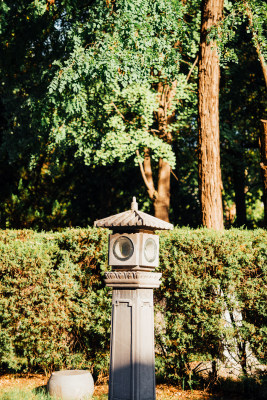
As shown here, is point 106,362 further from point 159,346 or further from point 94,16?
point 94,16

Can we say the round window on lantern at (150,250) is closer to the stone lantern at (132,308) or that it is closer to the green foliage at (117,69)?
the stone lantern at (132,308)

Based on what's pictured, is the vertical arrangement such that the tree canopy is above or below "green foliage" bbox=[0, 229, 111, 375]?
above

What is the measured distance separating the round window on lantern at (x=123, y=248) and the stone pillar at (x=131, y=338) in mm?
188

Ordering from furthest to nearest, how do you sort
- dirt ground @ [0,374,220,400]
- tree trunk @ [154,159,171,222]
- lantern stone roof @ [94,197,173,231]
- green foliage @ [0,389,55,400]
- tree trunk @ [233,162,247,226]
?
tree trunk @ [233,162,247,226]
tree trunk @ [154,159,171,222]
dirt ground @ [0,374,220,400]
green foliage @ [0,389,55,400]
lantern stone roof @ [94,197,173,231]

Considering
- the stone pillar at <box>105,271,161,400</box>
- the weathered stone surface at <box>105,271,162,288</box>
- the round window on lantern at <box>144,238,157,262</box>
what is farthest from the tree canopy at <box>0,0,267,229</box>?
the stone pillar at <box>105,271,161,400</box>

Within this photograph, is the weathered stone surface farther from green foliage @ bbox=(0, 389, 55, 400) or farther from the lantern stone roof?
green foliage @ bbox=(0, 389, 55, 400)

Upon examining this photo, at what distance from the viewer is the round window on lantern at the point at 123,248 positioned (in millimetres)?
5543

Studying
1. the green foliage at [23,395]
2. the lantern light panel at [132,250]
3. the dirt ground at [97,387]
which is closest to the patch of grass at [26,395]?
the green foliage at [23,395]

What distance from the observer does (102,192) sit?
67.1 feet

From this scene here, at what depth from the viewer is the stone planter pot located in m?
6.36

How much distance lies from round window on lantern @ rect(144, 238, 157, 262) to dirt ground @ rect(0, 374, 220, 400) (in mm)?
2243

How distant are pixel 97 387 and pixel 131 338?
7.79 feet

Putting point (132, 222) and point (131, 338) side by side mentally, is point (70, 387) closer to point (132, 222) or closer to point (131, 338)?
point (131, 338)

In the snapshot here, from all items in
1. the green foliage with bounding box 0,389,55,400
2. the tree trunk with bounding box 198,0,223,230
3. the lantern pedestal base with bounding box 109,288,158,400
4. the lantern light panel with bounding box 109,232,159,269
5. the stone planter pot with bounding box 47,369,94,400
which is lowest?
the green foliage with bounding box 0,389,55,400
